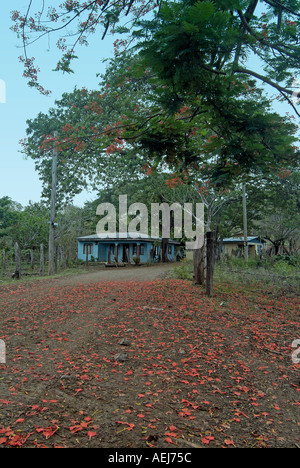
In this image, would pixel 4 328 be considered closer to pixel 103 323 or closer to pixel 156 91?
pixel 103 323

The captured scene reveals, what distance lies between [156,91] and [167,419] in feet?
16.6

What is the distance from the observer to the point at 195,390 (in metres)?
3.74

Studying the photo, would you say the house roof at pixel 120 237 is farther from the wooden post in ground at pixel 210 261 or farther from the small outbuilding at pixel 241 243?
the wooden post in ground at pixel 210 261

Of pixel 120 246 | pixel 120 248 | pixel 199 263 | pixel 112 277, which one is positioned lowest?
pixel 112 277

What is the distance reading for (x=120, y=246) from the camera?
3078 centimetres

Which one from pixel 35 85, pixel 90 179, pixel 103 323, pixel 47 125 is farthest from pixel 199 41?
pixel 47 125

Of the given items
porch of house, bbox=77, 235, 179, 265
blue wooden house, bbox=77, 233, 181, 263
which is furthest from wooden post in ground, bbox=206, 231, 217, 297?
porch of house, bbox=77, 235, 179, 265

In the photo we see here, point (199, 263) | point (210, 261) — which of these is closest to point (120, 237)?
point (199, 263)

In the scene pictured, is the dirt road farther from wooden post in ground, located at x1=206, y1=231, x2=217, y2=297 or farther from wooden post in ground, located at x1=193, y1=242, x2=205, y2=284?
wooden post in ground, located at x1=206, y1=231, x2=217, y2=297

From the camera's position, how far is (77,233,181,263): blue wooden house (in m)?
28.9

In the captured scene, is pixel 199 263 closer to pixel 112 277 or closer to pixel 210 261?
pixel 210 261

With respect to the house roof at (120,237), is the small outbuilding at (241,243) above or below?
below

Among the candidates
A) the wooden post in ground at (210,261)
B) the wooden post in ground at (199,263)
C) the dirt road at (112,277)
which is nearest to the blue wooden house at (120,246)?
the dirt road at (112,277)

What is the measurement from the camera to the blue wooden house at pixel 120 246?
28.9 meters
